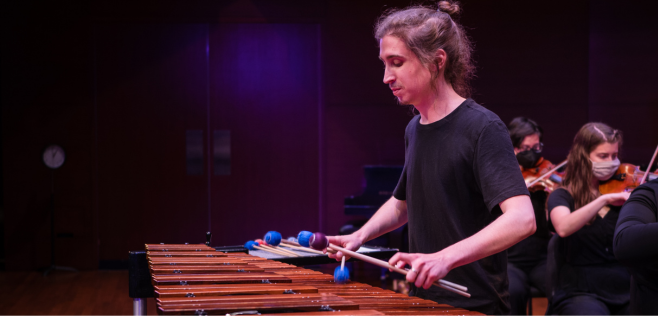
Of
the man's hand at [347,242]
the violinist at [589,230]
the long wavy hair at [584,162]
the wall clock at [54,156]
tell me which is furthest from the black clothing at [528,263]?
the wall clock at [54,156]

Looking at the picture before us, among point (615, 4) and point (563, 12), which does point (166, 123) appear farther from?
point (615, 4)

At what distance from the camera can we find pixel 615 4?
259 inches

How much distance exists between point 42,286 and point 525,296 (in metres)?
4.79

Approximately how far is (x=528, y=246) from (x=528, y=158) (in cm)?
77

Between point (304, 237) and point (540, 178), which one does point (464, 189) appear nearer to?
point (304, 237)

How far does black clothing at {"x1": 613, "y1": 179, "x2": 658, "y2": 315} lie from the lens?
6.42 ft

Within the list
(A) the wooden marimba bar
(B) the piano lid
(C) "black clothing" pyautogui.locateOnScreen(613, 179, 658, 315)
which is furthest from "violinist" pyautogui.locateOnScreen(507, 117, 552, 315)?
(A) the wooden marimba bar

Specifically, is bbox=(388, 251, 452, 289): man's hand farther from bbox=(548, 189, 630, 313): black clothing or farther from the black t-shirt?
bbox=(548, 189, 630, 313): black clothing

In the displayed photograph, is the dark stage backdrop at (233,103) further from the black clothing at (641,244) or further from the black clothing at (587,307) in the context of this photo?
the black clothing at (641,244)

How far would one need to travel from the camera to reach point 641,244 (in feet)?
6.43

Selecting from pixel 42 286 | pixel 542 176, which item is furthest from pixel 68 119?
pixel 542 176

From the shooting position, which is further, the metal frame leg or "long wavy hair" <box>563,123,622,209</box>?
"long wavy hair" <box>563,123,622,209</box>

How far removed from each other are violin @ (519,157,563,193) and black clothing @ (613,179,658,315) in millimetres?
2114

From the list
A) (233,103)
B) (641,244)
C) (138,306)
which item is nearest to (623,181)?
(641,244)
